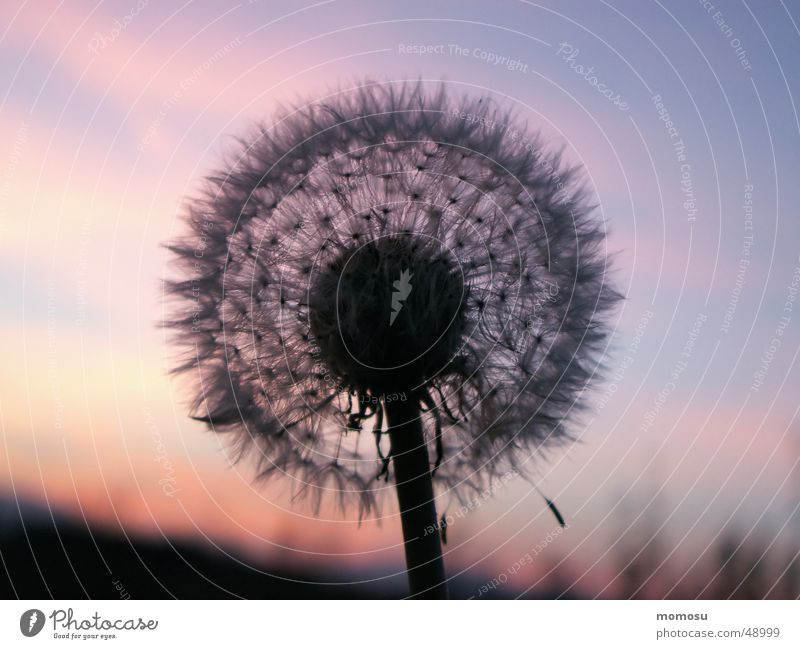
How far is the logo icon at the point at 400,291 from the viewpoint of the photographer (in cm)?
105

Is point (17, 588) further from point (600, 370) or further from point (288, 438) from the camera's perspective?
A: point (600, 370)

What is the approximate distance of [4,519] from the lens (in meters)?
1.24

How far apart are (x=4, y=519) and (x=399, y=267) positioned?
85 centimetres

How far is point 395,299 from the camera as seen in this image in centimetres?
106

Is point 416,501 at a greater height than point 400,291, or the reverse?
point 400,291

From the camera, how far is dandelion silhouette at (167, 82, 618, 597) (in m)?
1.08
